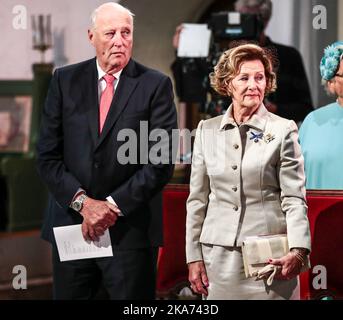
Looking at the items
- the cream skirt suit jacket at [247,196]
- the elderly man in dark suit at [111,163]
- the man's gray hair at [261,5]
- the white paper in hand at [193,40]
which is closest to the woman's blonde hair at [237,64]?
the cream skirt suit jacket at [247,196]

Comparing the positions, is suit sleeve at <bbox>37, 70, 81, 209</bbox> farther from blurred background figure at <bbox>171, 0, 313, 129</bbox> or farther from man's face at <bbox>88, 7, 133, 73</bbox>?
blurred background figure at <bbox>171, 0, 313, 129</bbox>

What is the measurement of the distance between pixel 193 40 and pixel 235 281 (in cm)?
129

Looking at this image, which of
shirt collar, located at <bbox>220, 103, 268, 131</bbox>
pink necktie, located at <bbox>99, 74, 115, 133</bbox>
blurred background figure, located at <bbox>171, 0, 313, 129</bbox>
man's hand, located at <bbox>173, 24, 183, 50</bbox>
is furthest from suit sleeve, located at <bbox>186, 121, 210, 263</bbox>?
man's hand, located at <bbox>173, 24, 183, 50</bbox>

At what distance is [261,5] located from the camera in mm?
3730

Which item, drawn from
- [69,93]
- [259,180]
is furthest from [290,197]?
[69,93]

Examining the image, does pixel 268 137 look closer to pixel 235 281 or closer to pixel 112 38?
pixel 235 281

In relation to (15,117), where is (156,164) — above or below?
below

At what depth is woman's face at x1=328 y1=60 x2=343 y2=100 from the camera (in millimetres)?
3066

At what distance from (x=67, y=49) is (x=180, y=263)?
3.28 ft

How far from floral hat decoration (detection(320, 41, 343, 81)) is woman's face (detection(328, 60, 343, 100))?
0.05 feet

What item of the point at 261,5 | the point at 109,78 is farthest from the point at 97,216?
the point at 261,5

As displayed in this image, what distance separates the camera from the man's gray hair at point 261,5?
3.70 metres

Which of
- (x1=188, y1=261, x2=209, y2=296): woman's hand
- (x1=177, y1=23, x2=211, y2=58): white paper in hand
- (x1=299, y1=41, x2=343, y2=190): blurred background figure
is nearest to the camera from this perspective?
(x1=188, y1=261, x2=209, y2=296): woman's hand

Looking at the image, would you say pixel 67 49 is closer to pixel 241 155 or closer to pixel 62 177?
pixel 62 177
